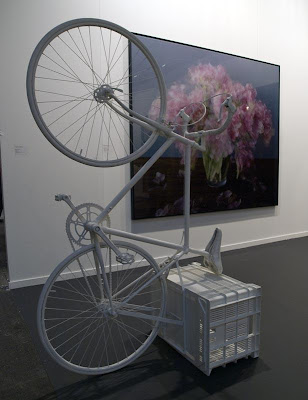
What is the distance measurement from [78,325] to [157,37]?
100 inches

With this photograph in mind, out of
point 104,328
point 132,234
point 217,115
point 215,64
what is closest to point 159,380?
point 104,328

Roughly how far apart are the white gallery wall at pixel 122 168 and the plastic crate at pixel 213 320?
139 cm

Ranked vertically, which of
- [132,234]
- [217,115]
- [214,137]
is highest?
[217,115]

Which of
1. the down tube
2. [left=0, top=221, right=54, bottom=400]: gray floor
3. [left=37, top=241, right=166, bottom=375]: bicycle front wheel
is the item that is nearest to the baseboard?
[left=0, top=221, right=54, bottom=400]: gray floor

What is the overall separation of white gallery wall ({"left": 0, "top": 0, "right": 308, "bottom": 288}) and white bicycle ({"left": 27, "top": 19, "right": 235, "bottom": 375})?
0.18 metres

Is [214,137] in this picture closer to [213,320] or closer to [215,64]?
[215,64]

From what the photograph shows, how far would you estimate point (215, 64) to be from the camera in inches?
138

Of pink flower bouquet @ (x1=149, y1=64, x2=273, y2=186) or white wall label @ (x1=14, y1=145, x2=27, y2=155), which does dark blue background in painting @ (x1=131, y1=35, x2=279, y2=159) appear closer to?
pink flower bouquet @ (x1=149, y1=64, x2=273, y2=186)

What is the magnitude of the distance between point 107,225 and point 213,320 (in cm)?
74

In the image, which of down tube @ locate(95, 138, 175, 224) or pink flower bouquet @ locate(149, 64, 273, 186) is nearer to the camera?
down tube @ locate(95, 138, 175, 224)

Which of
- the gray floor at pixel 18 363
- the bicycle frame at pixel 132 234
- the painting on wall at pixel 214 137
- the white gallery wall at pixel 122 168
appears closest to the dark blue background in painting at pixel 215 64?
the painting on wall at pixel 214 137

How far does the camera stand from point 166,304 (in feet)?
5.95

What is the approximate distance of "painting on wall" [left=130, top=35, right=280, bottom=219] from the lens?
124 inches

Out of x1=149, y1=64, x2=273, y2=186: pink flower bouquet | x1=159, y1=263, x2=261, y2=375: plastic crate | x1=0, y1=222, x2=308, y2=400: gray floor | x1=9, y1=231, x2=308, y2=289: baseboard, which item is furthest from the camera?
x1=149, y1=64, x2=273, y2=186: pink flower bouquet
